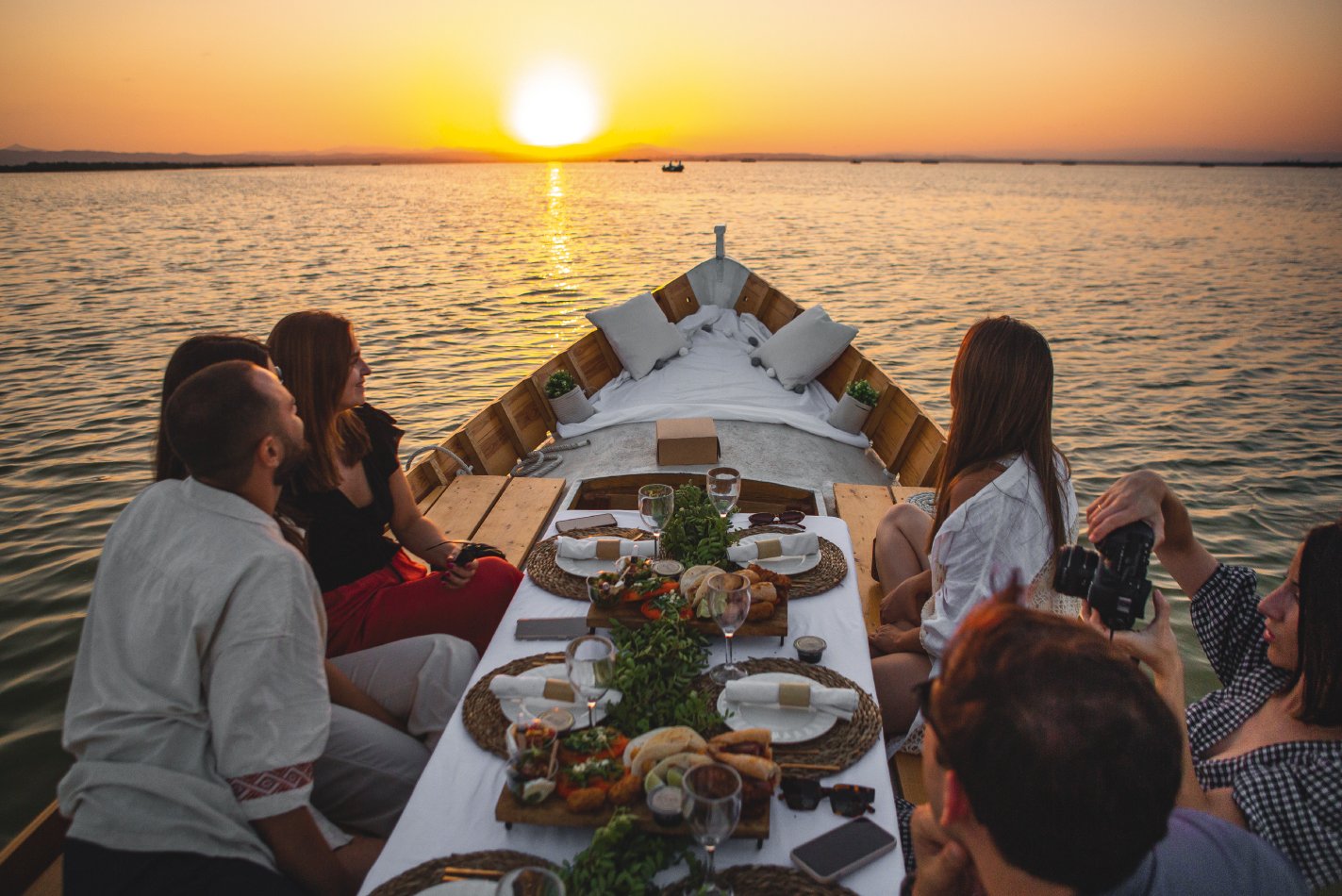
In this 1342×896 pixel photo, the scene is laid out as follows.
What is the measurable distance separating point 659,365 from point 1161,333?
9.88m

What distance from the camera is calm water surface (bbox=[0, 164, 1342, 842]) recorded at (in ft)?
20.6

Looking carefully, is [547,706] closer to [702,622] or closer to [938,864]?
[702,622]

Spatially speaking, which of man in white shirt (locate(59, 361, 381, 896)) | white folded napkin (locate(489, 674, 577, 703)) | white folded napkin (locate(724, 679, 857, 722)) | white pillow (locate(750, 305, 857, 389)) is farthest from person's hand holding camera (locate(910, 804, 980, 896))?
white pillow (locate(750, 305, 857, 389))

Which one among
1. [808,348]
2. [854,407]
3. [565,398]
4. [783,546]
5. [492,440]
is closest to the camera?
[783,546]

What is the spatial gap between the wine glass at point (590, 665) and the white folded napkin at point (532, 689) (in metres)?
0.15

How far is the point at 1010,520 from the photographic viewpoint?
2.37 meters

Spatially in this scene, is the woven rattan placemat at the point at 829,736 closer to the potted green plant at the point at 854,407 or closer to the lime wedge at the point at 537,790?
the lime wedge at the point at 537,790

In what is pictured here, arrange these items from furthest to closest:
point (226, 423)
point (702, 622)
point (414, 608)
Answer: point (414, 608)
point (702, 622)
point (226, 423)

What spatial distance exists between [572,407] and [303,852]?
168 inches

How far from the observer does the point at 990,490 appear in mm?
2371

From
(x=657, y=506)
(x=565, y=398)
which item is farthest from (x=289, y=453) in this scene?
(x=565, y=398)

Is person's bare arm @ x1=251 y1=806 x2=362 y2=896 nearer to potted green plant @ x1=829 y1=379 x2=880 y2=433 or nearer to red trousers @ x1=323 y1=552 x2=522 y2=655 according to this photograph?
red trousers @ x1=323 y1=552 x2=522 y2=655

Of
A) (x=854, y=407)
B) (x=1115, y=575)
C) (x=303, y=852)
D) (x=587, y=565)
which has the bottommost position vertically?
(x=854, y=407)

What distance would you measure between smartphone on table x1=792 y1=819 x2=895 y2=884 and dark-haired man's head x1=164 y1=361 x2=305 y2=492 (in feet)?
4.60
